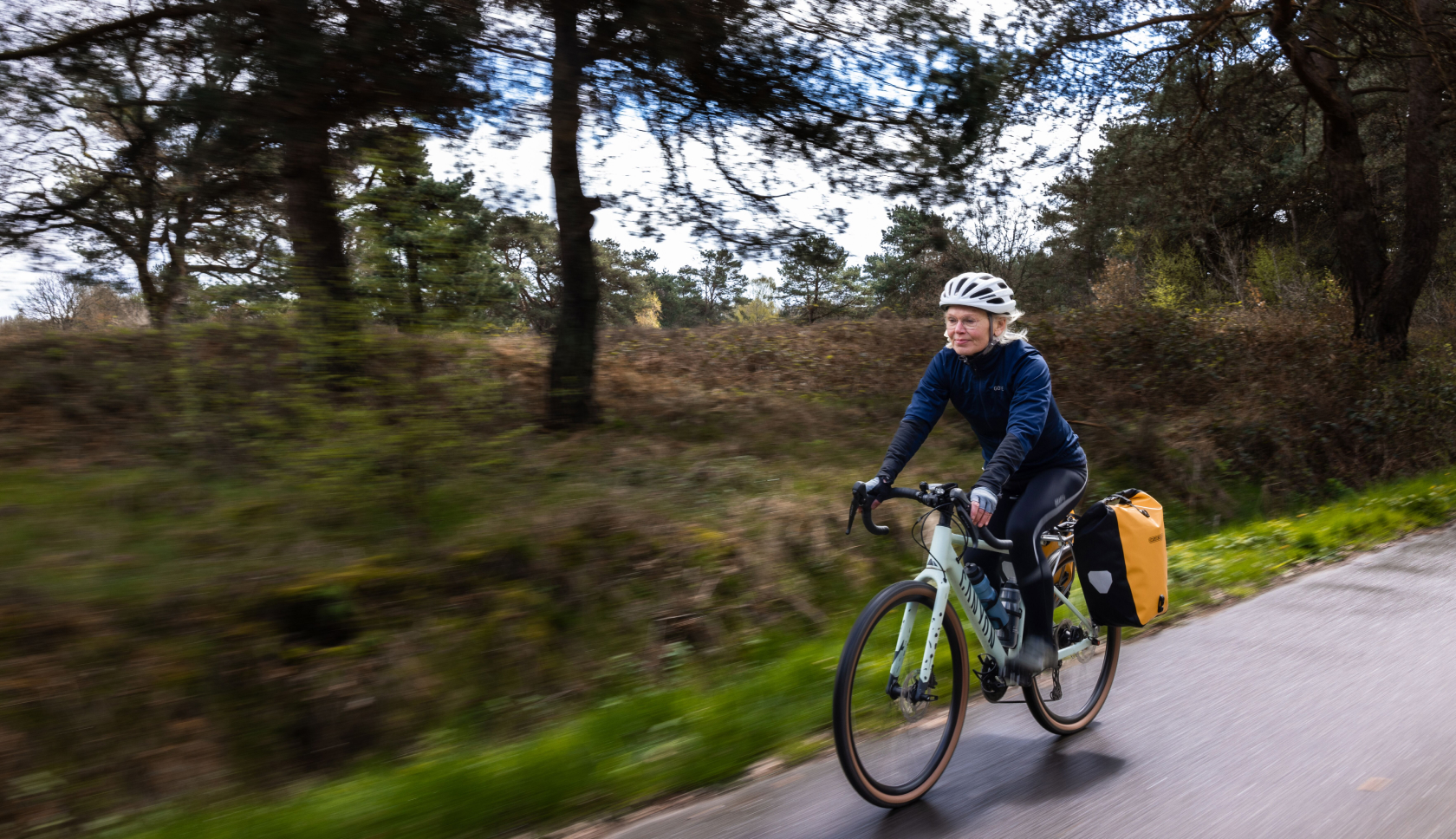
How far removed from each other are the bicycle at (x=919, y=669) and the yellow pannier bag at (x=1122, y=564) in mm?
278

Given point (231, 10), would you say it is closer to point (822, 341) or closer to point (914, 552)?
point (914, 552)

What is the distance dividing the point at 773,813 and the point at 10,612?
Answer: 12.6 feet

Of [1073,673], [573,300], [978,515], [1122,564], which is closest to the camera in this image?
[978,515]

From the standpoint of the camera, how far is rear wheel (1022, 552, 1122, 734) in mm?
4125

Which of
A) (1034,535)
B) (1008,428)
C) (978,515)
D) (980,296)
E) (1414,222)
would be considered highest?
(1414,222)

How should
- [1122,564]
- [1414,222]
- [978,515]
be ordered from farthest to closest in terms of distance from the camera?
[1414,222] → [1122,564] → [978,515]

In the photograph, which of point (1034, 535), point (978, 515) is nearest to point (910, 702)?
point (978, 515)

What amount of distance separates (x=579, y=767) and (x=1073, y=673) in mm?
2379

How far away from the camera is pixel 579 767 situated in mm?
3773

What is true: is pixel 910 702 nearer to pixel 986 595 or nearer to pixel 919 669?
pixel 919 669

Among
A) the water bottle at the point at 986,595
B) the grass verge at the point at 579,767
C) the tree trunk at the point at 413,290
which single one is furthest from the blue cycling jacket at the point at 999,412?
the tree trunk at the point at 413,290

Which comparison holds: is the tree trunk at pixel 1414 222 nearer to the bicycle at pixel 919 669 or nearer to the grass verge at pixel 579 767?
the grass verge at pixel 579 767

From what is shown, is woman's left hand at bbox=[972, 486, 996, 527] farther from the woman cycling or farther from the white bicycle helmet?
the white bicycle helmet

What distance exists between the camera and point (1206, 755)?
12.5ft
